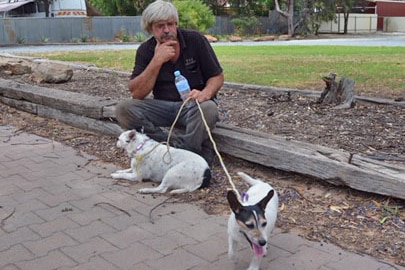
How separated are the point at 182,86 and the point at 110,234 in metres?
1.51

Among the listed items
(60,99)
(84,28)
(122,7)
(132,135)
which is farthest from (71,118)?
(122,7)

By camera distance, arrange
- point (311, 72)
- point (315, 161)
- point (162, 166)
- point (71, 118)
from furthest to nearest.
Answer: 1. point (311, 72)
2. point (71, 118)
3. point (162, 166)
4. point (315, 161)

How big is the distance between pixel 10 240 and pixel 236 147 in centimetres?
202

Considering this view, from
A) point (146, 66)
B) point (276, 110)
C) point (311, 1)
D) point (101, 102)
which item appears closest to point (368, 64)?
point (276, 110)

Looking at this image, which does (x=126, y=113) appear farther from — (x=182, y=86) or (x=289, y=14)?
(x=289, y=14)

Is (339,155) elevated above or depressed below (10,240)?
above

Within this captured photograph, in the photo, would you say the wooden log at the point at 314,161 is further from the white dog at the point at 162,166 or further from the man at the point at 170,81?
the white dog at the point at 162,166

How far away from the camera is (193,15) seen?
2934cm

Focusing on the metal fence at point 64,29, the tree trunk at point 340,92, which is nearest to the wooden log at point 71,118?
the tree trunk at point 340,92

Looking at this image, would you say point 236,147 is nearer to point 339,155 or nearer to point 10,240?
point 339,155

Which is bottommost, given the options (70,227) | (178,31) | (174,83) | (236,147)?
(70,227)

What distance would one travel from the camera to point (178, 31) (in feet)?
15.4

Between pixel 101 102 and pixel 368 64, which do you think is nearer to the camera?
pixel 101 102

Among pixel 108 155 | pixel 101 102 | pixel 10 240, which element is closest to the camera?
pixel 10 240
